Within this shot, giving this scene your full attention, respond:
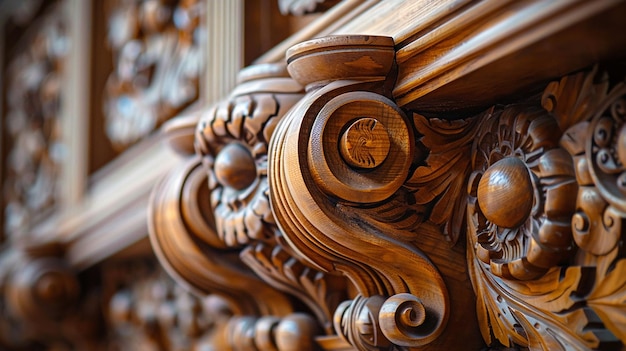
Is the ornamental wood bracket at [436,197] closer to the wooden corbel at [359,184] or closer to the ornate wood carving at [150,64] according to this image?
the wooden corbel at [359,184]

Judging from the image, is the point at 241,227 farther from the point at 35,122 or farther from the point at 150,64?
the point at 35,122

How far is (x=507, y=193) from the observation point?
1.71ft

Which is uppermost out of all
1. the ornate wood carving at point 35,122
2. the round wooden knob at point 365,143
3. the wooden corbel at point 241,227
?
the round wooden knob at point 365,143

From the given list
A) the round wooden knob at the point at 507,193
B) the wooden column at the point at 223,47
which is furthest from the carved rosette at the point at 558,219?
the wooden column at the point at 223,47

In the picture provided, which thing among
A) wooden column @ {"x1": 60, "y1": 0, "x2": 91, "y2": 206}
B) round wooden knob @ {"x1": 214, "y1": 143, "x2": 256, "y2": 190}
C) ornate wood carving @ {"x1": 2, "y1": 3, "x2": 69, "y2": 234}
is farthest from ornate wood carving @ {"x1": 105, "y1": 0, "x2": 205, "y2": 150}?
round wooden knob @ {"x1": 214, "y1": 143, "x2": 256, "y2": 190}

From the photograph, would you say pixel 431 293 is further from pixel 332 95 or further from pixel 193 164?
pixel 193 164

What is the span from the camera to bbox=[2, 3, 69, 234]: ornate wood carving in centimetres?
153

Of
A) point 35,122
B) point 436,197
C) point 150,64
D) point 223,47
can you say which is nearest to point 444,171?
point 436,197

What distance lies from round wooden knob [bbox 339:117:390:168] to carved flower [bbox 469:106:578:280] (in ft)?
0.22

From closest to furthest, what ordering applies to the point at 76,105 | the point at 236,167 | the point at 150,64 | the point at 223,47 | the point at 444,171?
the point at 444,171, the point at 236,167, the point at 223,47, the point at 150,64, the point at 76,105

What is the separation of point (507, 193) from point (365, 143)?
95mm

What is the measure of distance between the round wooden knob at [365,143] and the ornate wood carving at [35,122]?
0.97 m

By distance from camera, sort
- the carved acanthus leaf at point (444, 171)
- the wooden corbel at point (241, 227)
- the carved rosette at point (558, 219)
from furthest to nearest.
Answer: the wooden corbel at point (241, 227), the carved acanthus leaf at point (444, 171), the carved rosette at point (558, 219)

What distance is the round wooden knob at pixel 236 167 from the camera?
0.70 metres
